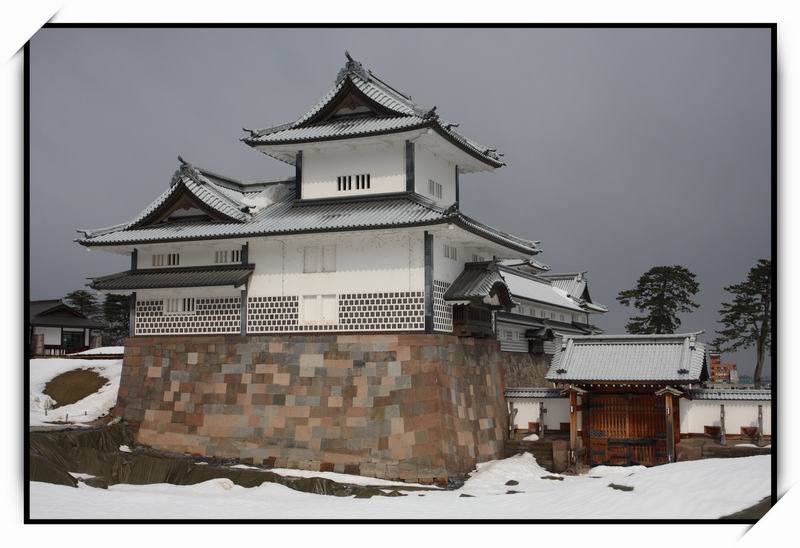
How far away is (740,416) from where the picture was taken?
72.7 ft

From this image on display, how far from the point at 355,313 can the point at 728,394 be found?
10421mm

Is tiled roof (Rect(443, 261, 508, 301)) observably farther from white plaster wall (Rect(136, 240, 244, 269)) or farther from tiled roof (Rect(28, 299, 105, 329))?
tiled roof (Rect(28, 299, 105, 329))

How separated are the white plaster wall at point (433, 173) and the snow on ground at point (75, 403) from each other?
13.0m

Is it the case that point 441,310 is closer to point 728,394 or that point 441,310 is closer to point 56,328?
point 728,394

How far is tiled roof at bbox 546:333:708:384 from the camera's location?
73.8 ft

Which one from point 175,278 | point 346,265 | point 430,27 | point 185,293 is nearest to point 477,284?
point 346,265

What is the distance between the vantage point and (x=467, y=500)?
60.1 feet

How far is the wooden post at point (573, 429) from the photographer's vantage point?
2309 centimetres

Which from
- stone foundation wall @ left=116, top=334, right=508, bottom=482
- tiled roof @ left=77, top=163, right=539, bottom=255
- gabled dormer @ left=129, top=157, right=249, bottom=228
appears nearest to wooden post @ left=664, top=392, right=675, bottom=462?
stone foundation wall @ left=116, top=334, right=508, bottom=482

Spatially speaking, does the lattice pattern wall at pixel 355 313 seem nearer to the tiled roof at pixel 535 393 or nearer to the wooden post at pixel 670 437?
the tiled roof at pixel 535 393

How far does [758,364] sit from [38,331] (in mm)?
35785

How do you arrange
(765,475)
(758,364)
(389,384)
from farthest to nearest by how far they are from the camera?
(758,364) → (389,384) → (765,475)
